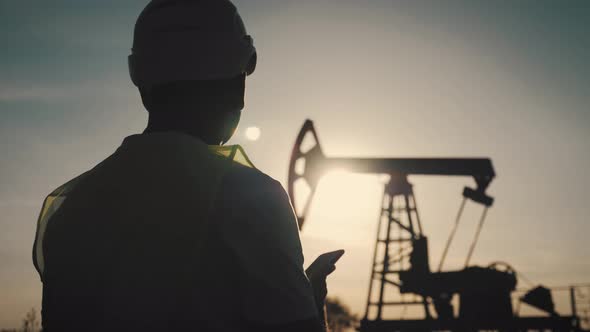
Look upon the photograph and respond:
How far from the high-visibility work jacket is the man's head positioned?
0.19 meters

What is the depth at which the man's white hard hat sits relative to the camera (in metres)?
1.06

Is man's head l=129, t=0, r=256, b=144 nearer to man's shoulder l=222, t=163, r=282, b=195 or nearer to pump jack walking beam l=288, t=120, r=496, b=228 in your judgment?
man's shoulder l=222, t=163, r=282, b=195

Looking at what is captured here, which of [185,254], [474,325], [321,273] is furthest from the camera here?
[474,325]

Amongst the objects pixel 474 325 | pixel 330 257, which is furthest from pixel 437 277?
pixel 330 257

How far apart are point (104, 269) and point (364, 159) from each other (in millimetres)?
14155

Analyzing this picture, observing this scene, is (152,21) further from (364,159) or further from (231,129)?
(364,159)

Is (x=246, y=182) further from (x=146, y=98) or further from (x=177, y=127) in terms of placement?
(x=146, y=98)

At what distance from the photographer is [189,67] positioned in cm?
105

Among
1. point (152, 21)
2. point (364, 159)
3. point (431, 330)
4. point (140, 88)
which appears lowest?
point (431, 330)

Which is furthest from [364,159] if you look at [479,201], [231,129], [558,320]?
[231,129]

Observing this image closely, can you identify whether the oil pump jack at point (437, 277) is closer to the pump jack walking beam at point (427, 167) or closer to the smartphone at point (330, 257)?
the pump jack walking beam at point (427, 167)

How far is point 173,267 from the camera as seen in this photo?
79 cm

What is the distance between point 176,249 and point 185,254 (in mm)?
17

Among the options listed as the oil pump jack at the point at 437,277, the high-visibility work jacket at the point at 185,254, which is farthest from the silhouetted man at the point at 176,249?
the oil pump jack at the point at 437,277
